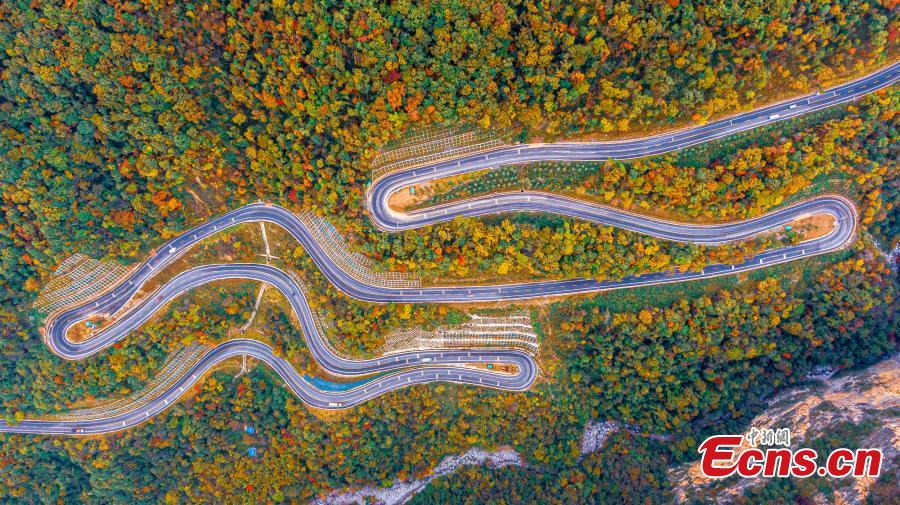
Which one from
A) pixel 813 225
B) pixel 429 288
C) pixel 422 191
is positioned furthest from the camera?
pixel 429 288

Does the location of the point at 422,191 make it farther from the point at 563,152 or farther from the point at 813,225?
the point at 813,225

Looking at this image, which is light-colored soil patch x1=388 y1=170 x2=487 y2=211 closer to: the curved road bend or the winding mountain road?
the curved road bend

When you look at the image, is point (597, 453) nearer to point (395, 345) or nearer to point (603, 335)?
point (603, 335)

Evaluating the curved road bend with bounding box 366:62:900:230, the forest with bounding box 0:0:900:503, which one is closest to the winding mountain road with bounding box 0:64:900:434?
the curved road bend with bounding box 366:62:900:230

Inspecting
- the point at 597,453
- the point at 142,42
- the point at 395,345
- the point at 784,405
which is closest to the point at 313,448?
the point at 395,345

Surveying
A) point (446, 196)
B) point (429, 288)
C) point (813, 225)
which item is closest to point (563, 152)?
point (446, 196)

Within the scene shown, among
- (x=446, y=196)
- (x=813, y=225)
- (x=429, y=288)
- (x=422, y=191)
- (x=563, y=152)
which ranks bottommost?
(x=429, y=288)

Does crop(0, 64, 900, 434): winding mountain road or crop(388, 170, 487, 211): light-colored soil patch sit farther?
crop(388, 170, 487, 211): light-colored soil patch
